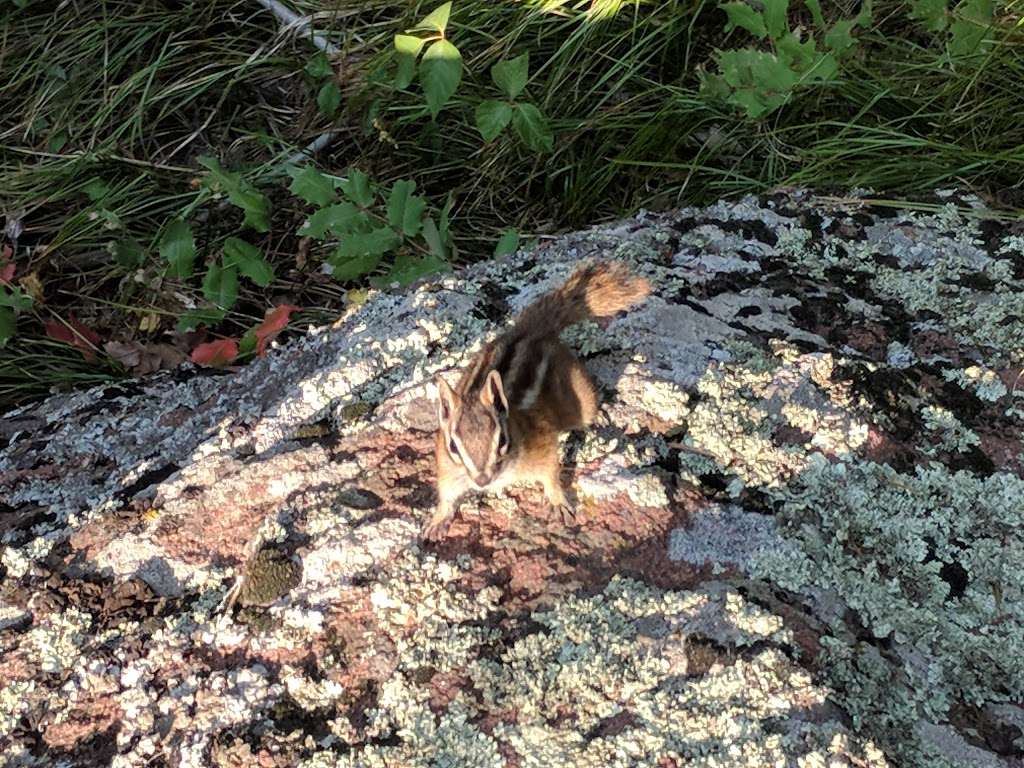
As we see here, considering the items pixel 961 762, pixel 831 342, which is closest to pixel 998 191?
pixel 831 342

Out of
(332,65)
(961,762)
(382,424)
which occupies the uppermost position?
(332,65)

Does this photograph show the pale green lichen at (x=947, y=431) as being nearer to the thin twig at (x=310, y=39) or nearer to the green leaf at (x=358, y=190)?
the green leaf at (x=358, y=190)

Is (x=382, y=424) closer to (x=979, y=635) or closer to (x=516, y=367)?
(x=516, y=367)

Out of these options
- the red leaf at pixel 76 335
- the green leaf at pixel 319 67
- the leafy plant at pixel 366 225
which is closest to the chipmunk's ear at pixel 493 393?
the leafy plant at pixel 366 225

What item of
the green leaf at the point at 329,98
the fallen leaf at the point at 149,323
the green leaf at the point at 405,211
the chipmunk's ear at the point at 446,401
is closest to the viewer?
the chipmunk's ear at the point at 446,401

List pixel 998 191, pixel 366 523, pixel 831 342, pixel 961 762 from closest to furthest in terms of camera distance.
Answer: pixel 961 762
pixel 366 523
pixel 831 342
pixel 998 191

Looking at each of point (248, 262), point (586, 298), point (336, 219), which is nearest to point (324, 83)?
point (248, 262)

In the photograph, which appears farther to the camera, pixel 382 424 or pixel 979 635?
pixel 382 424
